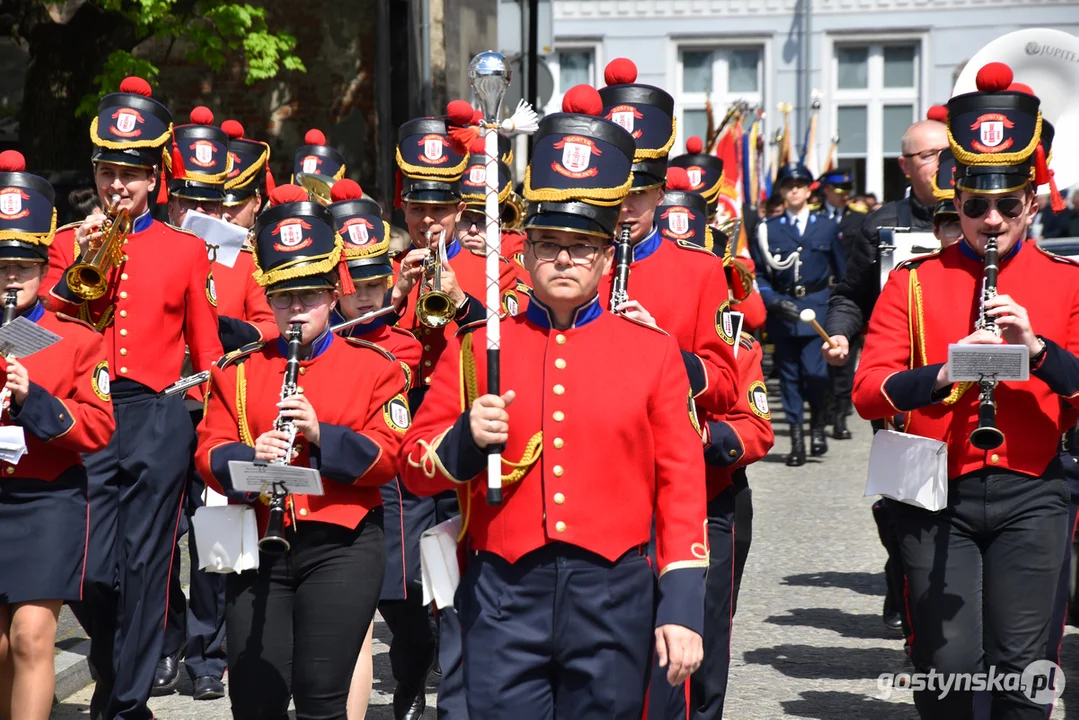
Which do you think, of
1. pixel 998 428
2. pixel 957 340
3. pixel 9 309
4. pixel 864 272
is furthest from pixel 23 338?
pixel 864 272

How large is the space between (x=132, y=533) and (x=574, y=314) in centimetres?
311

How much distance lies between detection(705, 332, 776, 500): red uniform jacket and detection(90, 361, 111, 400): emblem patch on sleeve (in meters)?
2.19

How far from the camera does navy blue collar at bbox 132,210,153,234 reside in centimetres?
714

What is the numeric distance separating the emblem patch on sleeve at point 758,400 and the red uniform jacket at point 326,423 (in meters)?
1.37

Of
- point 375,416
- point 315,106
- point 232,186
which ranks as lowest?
point 375,416

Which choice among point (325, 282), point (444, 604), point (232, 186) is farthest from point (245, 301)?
point (444, 604)

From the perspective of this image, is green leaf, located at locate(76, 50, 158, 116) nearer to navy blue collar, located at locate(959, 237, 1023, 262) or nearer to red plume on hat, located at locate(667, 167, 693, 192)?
red plume on hat, located at locate(667, 167, 693, 192)

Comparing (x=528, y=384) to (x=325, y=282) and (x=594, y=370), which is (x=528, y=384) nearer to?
(x=594, y=370)

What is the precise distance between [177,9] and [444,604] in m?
10.7

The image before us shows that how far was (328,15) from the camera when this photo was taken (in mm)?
17516

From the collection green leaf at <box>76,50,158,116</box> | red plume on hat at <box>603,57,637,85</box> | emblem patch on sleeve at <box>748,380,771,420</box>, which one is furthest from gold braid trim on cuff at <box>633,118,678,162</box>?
green leaf at <box>76,50,158,116</box>

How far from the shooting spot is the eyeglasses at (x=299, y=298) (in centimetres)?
545

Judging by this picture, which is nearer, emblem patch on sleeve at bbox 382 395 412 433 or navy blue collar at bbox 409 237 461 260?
emblem patch on sleeve at bbox 382 395 412 433

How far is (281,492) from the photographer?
5.11 metres
